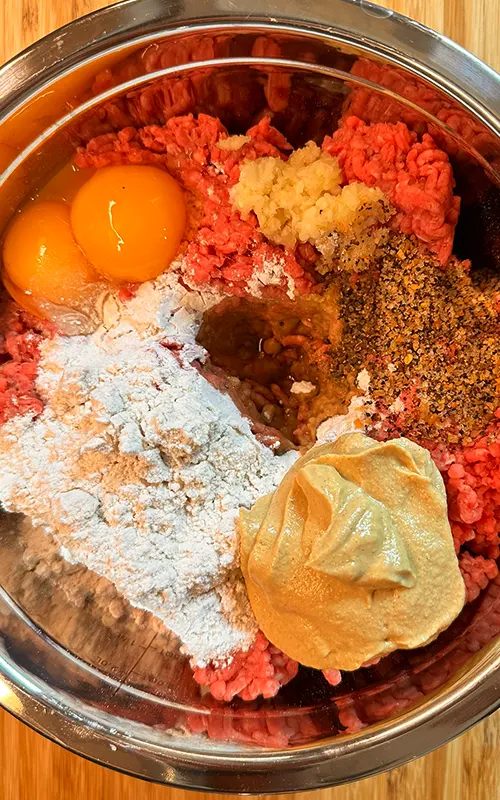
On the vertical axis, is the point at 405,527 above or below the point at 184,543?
above

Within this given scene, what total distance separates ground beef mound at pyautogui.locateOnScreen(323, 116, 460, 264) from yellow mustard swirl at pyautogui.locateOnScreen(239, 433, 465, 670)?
53 centimetres

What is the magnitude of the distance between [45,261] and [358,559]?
1.06 m

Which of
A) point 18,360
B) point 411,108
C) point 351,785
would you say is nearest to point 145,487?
point 18,360

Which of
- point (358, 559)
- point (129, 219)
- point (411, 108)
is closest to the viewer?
point (358, 559)

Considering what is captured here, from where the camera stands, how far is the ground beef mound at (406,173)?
146cm

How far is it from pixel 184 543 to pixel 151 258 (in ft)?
2.35

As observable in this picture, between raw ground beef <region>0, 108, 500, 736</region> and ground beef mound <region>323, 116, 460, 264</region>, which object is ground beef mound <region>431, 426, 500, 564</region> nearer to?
raw ground beef <region>0, 108, 500, 736</region>

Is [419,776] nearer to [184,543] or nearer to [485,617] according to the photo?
[485,617]

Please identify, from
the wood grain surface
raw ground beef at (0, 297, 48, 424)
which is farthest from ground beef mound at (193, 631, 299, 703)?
raw ground beef at (0, 297, 48, 424)

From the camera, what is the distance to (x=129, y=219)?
1546mm

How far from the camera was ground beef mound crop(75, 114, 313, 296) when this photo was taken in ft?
5.13

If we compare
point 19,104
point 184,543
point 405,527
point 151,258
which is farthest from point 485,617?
point 19,104

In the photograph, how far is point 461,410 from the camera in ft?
5.02

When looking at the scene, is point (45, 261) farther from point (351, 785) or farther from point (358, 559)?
point (351, 785)
